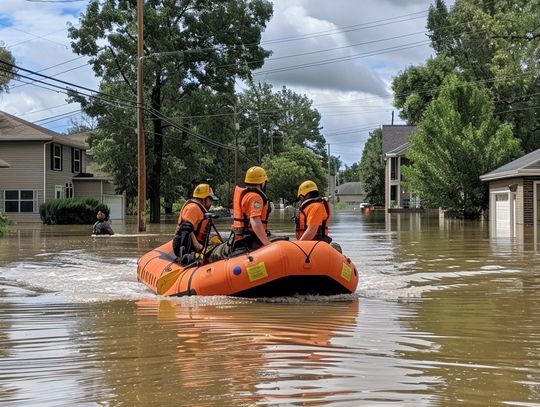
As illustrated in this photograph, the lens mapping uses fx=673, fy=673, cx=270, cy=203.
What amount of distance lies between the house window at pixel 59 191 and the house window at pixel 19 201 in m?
1.76

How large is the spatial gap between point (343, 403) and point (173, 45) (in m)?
35.4

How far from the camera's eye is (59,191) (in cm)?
4253

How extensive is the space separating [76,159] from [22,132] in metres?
6.14

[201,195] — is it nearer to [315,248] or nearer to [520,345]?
[315,248]

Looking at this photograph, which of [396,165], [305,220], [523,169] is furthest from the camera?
[396,165]

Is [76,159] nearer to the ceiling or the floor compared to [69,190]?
nearer to the ceiling

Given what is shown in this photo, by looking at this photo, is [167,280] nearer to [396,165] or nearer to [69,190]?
[69,190]

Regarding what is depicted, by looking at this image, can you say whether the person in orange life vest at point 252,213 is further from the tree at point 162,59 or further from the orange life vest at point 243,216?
the tree at point 162,59

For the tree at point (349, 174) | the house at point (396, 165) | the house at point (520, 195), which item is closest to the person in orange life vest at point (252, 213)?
the house at point (520, 195)

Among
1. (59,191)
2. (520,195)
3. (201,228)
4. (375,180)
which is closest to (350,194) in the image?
(375,180)

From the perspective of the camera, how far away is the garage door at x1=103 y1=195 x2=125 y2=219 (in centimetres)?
4716

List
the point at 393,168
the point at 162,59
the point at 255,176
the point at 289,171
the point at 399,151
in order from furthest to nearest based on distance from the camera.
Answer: the point at 289,171
the point at 393,168
the point at 399,151
the point at 162,59
the point at 255,176

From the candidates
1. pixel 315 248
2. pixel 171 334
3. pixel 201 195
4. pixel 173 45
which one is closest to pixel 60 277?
pixel 201 195

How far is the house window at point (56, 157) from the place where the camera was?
41250 millimetres
